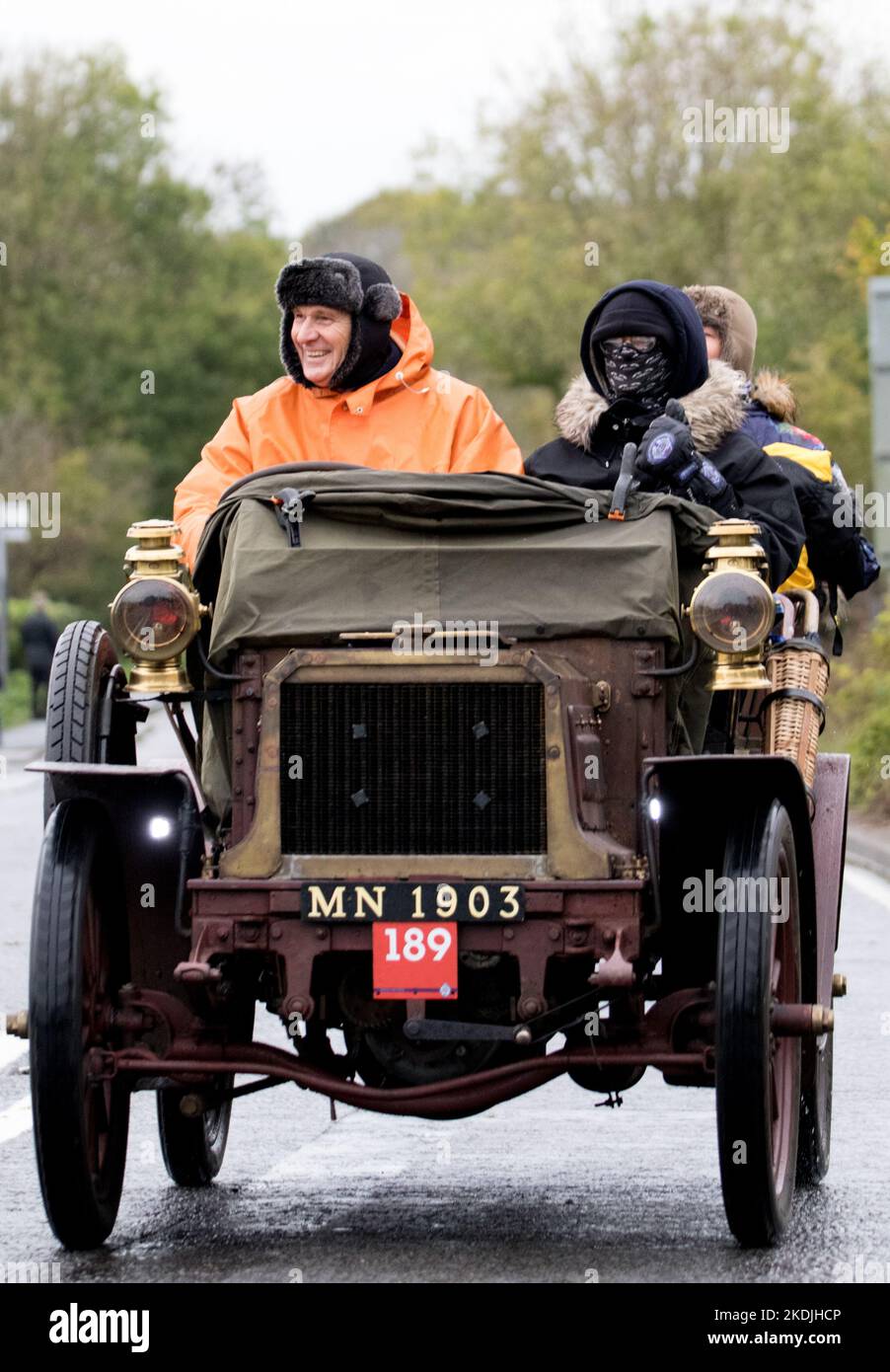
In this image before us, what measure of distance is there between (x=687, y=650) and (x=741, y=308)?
2.75 metres

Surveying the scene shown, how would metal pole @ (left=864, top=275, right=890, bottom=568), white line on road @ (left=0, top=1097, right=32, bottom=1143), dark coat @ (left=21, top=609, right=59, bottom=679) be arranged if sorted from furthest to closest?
1. dark coat @ (left=21, top=609, right=59, bottom=679)
2. metal pole @ (left=864, top=275, right=890, bottom=568)
3. white line on road @ (left=0, top=1097, right=32, bottom=1143)

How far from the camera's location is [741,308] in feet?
29.3

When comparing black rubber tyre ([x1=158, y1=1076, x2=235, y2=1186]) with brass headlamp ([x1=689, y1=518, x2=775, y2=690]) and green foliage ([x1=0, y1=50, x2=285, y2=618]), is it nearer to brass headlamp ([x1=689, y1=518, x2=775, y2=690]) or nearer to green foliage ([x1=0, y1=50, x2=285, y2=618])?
brass headlamp ([x1=689, y1=518, x2=775, y2=690])

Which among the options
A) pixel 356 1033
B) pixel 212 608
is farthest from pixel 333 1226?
pixel 212 608

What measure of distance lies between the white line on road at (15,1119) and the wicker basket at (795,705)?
256 centimetres

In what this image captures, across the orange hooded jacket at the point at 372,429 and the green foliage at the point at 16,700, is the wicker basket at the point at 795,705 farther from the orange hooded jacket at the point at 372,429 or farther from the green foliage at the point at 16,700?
the green foliage at the point at 16,700

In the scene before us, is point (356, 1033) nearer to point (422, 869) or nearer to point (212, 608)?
point (422, 869)

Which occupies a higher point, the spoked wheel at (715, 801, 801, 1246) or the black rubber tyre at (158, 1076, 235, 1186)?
the spoked wheel at (715, 801, 801, 1246)

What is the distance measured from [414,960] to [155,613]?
3.45 ft

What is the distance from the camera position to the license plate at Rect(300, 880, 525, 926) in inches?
237

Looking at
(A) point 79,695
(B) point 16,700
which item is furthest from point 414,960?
(B) point 16,700

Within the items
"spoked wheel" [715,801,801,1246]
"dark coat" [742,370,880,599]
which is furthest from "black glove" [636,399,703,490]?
"spoked wheel" [715,801,801,1246]

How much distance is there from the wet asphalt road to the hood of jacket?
7.18ft
